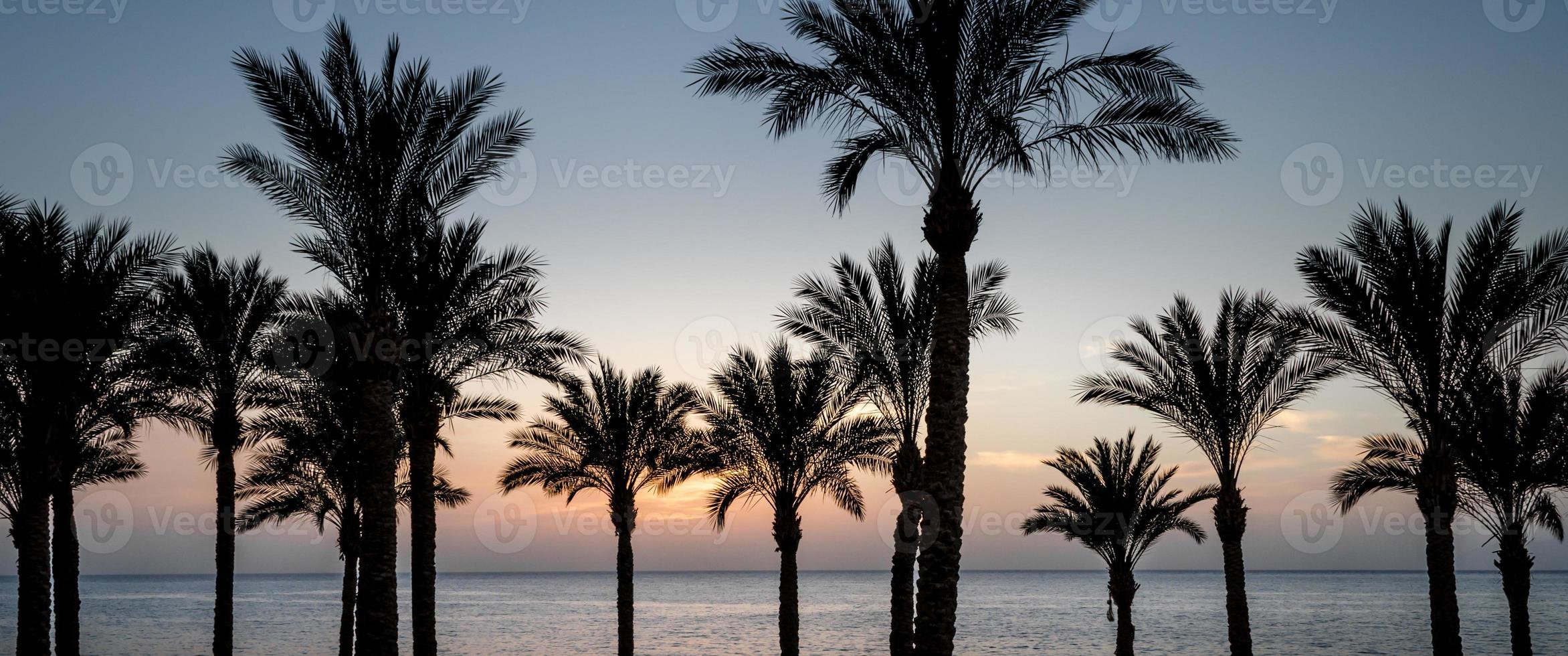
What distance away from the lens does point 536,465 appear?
2794 cm

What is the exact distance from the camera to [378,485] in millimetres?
14836

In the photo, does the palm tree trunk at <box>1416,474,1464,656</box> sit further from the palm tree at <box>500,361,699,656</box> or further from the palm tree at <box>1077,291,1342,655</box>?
the palm tree at <box>500,361,699,656</box>

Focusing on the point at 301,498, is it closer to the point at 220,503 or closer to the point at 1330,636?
the point at 220,503

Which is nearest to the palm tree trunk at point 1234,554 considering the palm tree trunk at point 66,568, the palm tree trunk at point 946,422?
the palm tree trunk at point 946,422

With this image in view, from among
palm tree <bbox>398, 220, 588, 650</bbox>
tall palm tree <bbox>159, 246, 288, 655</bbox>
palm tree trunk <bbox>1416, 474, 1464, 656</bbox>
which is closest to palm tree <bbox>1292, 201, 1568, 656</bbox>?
palm tree trunk <bbox>1416, 474, 1464, 656</bbox>

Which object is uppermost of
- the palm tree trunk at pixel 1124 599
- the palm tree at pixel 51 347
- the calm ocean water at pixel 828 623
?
the palm tree at pixel 51 347

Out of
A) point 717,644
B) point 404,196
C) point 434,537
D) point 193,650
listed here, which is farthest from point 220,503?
point 717,644

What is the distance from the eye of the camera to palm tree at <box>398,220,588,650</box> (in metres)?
18.3

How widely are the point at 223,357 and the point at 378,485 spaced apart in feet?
27.8

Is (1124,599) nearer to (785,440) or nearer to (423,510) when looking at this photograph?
(785,440)

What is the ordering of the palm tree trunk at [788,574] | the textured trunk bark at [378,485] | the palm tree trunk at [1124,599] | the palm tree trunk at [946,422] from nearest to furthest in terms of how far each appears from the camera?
the palm tree trunk at [946,422] → the textured trunk bark at [378,485] → the palm tree trunk at [788,574] → the palm tree trunk at [1124,599]

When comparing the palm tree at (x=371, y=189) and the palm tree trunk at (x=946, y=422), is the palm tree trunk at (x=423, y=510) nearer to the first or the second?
the palm tree at (x=371, y=189)

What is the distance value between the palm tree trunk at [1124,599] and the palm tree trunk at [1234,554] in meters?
4.89

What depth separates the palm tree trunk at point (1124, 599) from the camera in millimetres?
26188
